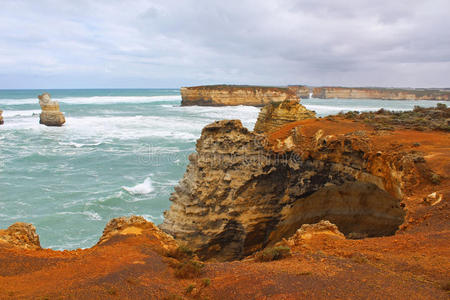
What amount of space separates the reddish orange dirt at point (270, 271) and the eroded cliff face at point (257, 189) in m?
3.49

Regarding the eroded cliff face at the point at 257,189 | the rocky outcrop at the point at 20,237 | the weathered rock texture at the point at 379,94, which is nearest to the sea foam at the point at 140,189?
the eroded cliff face at the point at 257,189

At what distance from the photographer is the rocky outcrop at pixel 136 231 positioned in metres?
7.79

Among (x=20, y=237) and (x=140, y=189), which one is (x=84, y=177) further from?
(x=20, y=237)

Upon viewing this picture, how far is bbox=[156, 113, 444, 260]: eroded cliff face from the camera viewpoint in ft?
35.7

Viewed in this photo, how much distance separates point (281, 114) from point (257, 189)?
7.84 meters

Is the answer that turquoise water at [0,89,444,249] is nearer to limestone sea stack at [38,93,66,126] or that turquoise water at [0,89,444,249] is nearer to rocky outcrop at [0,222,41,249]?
limestone sea stack at [38,93,66,126]

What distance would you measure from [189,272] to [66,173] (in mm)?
18899

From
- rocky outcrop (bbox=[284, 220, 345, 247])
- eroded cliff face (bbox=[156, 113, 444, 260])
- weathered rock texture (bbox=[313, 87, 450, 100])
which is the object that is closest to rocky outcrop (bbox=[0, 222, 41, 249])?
eroded cliff face (bbox=[156, 113, 444, 260])

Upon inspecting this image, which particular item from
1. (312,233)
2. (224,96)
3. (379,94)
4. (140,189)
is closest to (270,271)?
(312,233)

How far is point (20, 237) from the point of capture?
7.21m

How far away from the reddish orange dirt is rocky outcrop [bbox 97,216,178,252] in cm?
30

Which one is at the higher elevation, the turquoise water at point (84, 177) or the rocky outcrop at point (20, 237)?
the rocky outcrop at point (20, 237)

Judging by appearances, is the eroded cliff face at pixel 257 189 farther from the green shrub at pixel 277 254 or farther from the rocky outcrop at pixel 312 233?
the green shrub at pixel 277 254

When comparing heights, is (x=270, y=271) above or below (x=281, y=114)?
below
